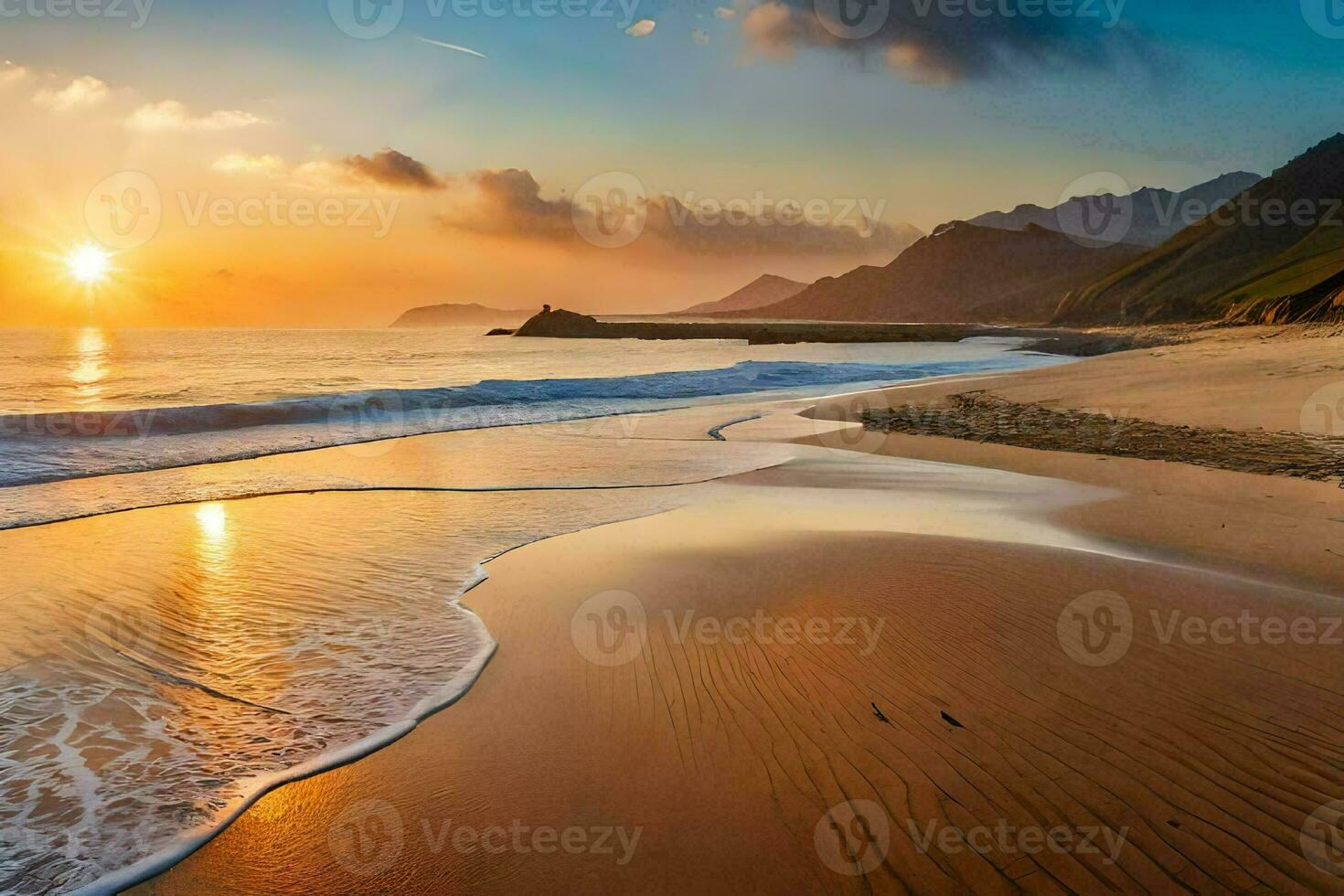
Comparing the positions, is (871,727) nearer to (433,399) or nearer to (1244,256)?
(433,399)

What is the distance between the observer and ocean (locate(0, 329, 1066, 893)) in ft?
12.5

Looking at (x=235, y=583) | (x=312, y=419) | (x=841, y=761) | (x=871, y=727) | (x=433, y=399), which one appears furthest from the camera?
(x=433, y=399)

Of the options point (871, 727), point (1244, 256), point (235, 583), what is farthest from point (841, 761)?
point (1244, 256)

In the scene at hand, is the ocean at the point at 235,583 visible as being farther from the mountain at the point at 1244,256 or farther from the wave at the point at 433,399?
the mountain at the point at 1244,256

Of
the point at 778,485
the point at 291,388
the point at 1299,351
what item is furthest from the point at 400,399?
the point at 1299,351

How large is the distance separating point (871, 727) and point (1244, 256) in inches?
5354

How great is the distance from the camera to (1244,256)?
108812 mm

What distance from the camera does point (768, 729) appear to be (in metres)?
4.21

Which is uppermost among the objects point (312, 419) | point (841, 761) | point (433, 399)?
point (433, 399)

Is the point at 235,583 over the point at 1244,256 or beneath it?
beneath

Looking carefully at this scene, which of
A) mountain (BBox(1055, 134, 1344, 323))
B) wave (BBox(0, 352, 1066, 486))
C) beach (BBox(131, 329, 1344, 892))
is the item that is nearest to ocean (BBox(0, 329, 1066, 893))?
wave (BBox(0, 352, 1066, 486))

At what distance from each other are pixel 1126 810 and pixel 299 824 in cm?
377

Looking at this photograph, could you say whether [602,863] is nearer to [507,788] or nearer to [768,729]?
[507,788]

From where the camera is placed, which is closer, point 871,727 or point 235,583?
point 871,727
